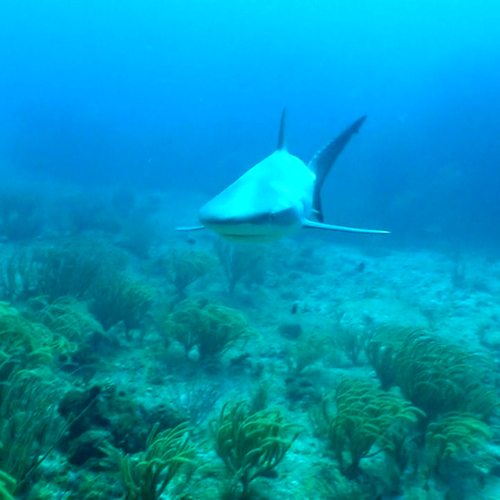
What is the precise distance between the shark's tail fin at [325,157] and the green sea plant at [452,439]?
9.35 feet

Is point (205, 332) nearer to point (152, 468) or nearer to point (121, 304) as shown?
point (121, 304)

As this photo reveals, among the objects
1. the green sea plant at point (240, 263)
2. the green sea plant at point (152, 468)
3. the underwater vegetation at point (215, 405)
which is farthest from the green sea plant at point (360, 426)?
the green sea plant at point (240, 263)

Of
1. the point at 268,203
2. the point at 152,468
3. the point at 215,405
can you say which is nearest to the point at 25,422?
the point at 152,468

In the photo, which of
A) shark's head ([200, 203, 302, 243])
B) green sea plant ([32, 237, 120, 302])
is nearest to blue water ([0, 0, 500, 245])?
green sea plant ([32, 237, 120, 302])

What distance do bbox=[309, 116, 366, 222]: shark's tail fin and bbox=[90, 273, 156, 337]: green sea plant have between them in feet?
13.5

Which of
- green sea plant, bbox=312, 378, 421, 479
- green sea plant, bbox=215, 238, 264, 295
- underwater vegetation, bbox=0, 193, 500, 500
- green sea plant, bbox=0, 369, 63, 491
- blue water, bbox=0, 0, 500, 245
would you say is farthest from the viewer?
blue water, bbox=0, 0, 500, 245

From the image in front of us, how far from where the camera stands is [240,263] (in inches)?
471

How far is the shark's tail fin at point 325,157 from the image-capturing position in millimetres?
5051

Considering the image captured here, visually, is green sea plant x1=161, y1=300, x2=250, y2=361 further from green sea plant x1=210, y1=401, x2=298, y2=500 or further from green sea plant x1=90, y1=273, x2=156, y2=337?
green sea plant x1=210, y1=401, x2=298, y2=500

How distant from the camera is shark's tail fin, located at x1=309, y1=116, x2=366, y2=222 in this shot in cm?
505

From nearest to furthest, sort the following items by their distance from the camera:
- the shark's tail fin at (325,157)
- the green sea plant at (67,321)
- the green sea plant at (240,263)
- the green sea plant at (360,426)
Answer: the green sea plant at (360,426) < the shark's tail fin at (325,157) < the green sea plant at (67,321) < the green sea plant at (240,263)

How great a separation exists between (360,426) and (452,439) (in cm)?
105

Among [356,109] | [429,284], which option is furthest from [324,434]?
[356,109]

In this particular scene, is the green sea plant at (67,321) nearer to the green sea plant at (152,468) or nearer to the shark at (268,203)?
the green sea plant at (152,468)
